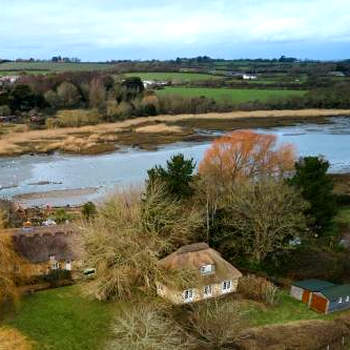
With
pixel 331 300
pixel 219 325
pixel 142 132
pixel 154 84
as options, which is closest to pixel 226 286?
pixel 331 300

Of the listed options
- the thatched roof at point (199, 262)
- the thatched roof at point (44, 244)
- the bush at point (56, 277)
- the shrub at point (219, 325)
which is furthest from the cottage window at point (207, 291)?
the thatched roof at point (44, 244)

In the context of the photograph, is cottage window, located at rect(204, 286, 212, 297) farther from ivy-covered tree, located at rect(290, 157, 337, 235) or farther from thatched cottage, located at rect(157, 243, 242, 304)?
ivy-covered tree, located at rect(290, 157, 337, 235)

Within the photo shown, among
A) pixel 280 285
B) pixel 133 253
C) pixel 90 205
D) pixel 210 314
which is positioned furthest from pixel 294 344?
pixel 90 205

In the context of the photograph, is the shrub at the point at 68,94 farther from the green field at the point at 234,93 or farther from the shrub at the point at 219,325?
the shrub at the point at 219,325

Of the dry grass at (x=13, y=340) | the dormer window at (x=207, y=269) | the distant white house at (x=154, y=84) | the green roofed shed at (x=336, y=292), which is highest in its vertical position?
the distant white house at (x=154, y=84)

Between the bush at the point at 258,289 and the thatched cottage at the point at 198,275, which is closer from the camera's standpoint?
the thatched cottage at the point at 198,275

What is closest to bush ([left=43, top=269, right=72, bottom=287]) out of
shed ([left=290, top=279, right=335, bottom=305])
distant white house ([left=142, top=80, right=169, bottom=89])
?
shed ([left=290, top=279, right=335, bottom=305])

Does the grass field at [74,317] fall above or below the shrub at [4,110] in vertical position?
below
